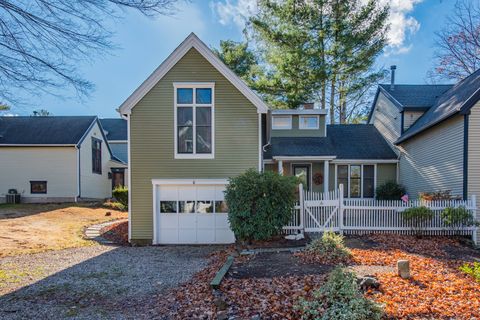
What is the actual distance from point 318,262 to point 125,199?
15654 mm

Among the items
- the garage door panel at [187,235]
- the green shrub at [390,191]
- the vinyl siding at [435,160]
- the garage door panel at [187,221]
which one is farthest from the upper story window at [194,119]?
the green shrub at [390,191]

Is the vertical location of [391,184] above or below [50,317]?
above

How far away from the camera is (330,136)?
62.4ft

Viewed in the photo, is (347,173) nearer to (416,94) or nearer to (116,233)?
(416,94)

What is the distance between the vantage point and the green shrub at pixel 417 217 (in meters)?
10.2

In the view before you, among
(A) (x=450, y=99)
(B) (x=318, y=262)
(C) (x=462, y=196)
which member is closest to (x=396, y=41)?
(A) (x=450, y=99)

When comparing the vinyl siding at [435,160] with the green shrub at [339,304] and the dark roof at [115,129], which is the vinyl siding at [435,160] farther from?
the dark roof at [115,129]

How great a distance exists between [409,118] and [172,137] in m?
12.0

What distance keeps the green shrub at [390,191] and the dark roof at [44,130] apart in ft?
61.8

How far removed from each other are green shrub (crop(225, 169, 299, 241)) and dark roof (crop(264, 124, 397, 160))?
673 centimetres

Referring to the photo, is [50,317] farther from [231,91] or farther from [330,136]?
[330,136]

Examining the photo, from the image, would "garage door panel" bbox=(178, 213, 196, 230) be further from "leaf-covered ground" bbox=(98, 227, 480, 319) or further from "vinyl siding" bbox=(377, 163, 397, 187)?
"vinyl siding" bbox=(377, 163, 397, 187)

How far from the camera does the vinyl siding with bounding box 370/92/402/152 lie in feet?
55.0

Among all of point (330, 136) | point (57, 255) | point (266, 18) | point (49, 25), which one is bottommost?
point (57, 255)
